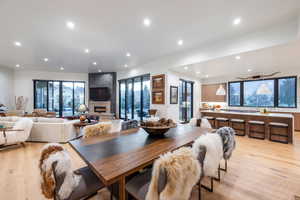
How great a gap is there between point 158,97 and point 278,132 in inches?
165

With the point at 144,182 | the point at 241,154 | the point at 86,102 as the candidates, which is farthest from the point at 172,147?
the point at 86,102

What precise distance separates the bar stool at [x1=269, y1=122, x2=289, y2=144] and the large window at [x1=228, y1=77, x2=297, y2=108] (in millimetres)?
1580

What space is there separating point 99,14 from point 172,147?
3.09 metres

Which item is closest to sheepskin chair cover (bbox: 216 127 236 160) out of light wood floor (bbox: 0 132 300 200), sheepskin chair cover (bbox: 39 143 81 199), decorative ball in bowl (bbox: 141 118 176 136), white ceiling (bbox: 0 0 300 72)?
light wood floor (bbox: 0 132 300 200)

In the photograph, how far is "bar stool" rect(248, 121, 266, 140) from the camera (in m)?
4.47

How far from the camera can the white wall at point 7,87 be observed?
7.23 m

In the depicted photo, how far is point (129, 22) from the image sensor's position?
3.21m

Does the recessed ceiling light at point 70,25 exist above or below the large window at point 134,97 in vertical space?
above

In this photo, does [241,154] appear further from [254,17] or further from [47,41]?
[47,41]

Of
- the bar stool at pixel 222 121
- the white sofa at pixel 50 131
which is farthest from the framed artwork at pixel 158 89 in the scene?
the white sofa at pixel 50 131

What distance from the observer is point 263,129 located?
447 centimetres

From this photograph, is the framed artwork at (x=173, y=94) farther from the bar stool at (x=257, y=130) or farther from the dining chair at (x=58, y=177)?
the dining chair at (x=58, y=177)

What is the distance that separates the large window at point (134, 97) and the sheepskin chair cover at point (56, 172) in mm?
5681

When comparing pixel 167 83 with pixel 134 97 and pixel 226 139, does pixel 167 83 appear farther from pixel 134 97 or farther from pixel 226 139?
pixel 226 139
